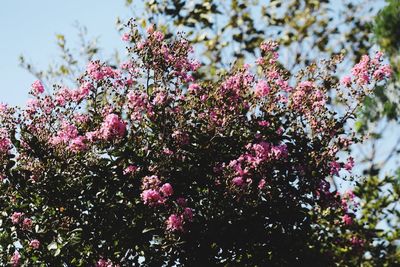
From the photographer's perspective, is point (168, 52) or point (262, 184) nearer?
point (262, 184)

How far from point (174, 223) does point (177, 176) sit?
823mm

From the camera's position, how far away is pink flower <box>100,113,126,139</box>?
273 inches

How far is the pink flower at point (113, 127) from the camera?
6934 mm

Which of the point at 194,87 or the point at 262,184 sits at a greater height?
the point at 194,87

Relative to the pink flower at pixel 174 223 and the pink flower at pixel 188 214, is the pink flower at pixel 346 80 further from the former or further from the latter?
the pink flower at pixel 174 223

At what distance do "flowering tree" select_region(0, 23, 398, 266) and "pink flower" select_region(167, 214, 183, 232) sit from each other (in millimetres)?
13

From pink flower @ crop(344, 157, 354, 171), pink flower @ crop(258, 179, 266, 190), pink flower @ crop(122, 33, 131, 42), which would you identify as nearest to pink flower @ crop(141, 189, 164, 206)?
pink flower @ crop(258, 179, 266, 190)

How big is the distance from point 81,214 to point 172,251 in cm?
133

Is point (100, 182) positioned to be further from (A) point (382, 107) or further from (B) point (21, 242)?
(A) point (382, 107)

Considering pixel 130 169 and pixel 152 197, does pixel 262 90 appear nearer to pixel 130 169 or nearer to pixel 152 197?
pixel 130 169

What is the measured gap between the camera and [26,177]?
7.21 metres

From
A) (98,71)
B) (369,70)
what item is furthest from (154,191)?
(369,70)

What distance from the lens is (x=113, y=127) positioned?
6.96 metres

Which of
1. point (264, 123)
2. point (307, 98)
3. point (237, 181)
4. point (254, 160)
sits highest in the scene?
point (307, 98)
